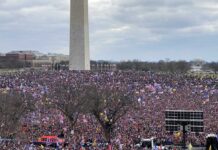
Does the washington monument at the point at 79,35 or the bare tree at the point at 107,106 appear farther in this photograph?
the washington monument at the point at 79,35

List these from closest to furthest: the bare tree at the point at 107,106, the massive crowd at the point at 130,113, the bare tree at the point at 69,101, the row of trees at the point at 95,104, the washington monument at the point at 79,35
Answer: the massive crowd at the point at 130,113 < the bare tree at the point at 107,106 < the row of trees at the point at 95,104 < the bare tree at the point at 69,101 < the washington monument at the point at 79,35

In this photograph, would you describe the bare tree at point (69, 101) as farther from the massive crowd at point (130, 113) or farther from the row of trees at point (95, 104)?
the massive crowd at point (130, 113)

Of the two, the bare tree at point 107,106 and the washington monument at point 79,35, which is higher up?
the washington monument at point 79,35

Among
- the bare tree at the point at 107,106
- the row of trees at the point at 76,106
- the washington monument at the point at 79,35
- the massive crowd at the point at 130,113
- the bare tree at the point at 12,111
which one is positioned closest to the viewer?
the massive crowd at the point at 130,113

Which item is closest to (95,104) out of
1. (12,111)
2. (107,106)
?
(107,106)

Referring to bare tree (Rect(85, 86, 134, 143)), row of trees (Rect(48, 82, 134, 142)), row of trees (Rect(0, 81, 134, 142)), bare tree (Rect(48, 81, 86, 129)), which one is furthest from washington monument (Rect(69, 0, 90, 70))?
bare tree (Rect(85, 86, 134, 143))

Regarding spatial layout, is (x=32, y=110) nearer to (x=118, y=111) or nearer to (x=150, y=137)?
(x=118, y=111)

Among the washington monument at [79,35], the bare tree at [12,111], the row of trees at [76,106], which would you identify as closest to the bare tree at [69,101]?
the row of trees at [76,106]

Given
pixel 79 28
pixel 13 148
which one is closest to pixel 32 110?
pixel 13 148
